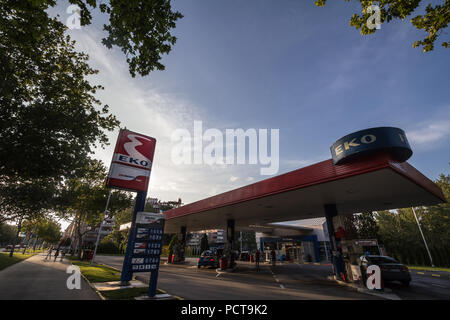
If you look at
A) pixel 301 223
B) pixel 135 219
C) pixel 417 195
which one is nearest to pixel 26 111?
pixel 135 219

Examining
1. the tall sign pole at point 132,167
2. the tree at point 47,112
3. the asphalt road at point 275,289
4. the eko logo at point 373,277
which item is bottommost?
the asphalt road at point 275,289

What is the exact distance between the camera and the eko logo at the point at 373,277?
30.3ft

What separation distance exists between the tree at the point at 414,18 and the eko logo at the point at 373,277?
9.62 m

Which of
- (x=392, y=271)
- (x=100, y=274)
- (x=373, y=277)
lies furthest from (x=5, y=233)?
(x=392, y=271)

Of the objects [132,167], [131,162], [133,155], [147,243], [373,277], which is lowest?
[373,277]

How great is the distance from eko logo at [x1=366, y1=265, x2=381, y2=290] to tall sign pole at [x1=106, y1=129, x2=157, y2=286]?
11000mm

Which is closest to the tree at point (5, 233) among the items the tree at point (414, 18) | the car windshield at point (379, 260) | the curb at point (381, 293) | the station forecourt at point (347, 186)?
the station forecourt at point (347, 186)

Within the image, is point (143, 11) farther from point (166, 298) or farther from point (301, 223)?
point (301, 223)

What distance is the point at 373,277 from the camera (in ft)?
31.0

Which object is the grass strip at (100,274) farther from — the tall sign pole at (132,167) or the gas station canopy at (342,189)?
the gas station canopy at (342,189)

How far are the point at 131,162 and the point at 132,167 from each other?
0.22m

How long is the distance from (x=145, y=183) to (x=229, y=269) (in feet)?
43.8

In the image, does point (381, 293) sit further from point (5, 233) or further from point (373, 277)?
point (5, 233)
